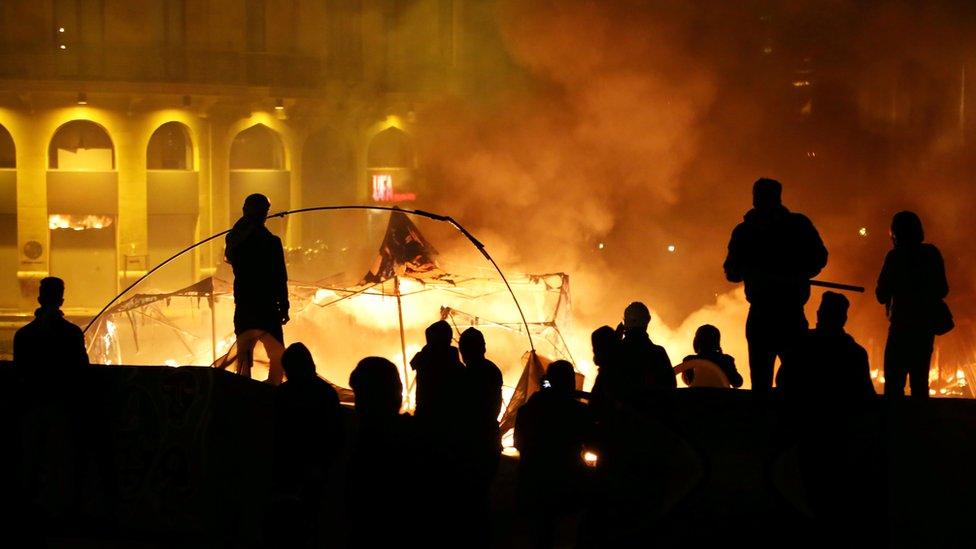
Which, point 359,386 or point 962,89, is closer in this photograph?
point 359,386

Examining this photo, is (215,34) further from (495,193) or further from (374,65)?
(495,193)

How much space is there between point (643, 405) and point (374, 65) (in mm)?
21802

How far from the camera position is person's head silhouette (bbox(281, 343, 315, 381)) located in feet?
16.7

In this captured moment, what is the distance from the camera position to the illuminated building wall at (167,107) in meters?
24.9

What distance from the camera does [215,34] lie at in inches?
1006

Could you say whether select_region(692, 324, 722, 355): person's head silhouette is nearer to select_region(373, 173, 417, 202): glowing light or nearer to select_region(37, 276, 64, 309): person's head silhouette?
select_region(37, 276, 64, 309): person's head silhouette

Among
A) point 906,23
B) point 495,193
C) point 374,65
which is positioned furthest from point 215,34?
point 906,23

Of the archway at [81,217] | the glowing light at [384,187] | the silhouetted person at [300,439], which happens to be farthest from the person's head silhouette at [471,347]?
the archway at [81,217]

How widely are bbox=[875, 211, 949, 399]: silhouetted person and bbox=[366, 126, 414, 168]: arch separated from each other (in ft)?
67.7

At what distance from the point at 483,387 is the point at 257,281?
216cm

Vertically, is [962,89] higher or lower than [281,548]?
higher

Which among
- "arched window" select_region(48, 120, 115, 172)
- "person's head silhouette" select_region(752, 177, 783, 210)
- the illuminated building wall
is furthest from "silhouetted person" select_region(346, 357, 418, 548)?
"arched window" select_region(48, 120, 115, 172)

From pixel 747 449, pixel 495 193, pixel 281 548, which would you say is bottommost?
pixel 281 548

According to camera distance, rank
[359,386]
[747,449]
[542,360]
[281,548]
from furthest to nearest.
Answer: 1. [542,360]
2. [281,548]
3. [747,449]
4. [359,386]
